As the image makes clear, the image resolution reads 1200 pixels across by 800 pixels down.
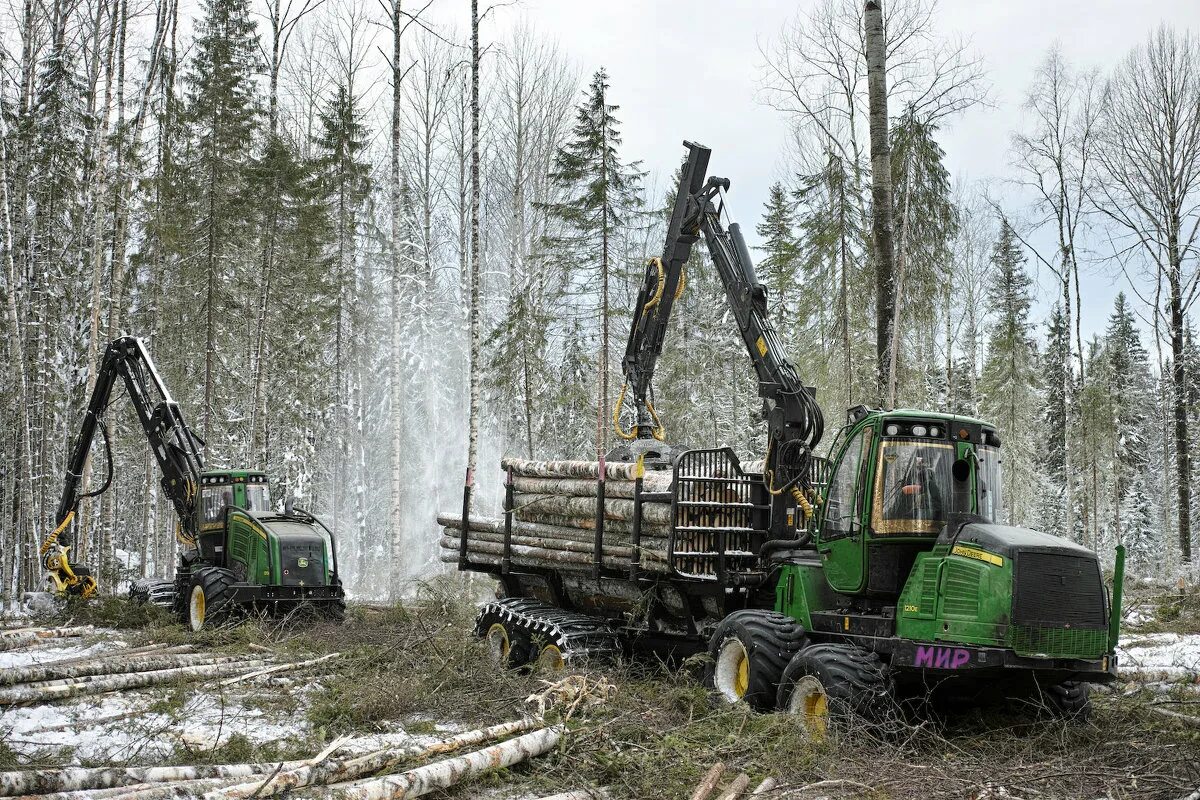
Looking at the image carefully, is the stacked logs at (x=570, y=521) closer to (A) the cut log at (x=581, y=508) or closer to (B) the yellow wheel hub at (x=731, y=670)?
(A) the cut log at (x=581, y=508)

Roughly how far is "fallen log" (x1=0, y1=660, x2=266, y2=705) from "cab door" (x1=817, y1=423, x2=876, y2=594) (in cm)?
643

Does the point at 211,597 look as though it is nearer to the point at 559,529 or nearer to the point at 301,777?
the point at 559,529

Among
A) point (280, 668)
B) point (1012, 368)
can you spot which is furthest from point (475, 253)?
point (1012, 368)

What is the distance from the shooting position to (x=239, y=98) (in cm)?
2291

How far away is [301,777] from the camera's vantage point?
5.34 m

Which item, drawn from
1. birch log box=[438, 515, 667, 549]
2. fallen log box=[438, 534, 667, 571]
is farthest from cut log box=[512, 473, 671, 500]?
fallen log box=[438, 534, 667, 571]

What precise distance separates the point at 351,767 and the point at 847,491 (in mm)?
4626

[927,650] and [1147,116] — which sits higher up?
[1147,116]

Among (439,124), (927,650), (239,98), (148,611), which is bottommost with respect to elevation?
(148,611)

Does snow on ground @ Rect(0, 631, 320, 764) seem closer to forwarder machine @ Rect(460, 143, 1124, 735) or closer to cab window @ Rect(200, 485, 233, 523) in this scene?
forwarder machine @ Rect(460, 143, 1124, 735)

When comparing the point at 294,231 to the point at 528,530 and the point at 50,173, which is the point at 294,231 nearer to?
the point at 50,173

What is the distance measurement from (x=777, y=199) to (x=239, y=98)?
1821 cm

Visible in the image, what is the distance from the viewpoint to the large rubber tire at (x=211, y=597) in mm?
14051

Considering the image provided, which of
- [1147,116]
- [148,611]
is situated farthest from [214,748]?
[1147,116]
